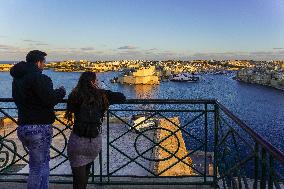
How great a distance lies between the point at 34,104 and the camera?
418 centimetres

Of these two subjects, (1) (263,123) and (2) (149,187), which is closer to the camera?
(2) (149,187)

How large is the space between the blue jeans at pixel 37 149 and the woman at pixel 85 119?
29cm

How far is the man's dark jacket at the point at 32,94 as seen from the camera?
409cm

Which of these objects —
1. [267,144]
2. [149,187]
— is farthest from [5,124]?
[267,144]

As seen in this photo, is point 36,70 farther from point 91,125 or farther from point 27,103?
point 91,125

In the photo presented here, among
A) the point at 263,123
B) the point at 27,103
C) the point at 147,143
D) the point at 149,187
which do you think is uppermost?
the point at 27,103

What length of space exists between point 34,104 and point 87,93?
0.59 metres

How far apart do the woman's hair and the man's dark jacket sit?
212mm

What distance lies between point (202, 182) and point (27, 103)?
2971 millimetres

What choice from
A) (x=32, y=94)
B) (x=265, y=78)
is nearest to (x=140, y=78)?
(x=265, y=78)

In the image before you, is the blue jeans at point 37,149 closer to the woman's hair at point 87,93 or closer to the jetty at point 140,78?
the woman's hair at point 87,93

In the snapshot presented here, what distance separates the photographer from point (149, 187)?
224 inches

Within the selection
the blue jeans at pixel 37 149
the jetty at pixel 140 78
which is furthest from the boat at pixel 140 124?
the jetty at pixel 140 78

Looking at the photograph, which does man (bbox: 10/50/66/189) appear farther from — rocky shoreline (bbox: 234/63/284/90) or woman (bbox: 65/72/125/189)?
rocky shoreline (bbox: 234/63/284/90)
